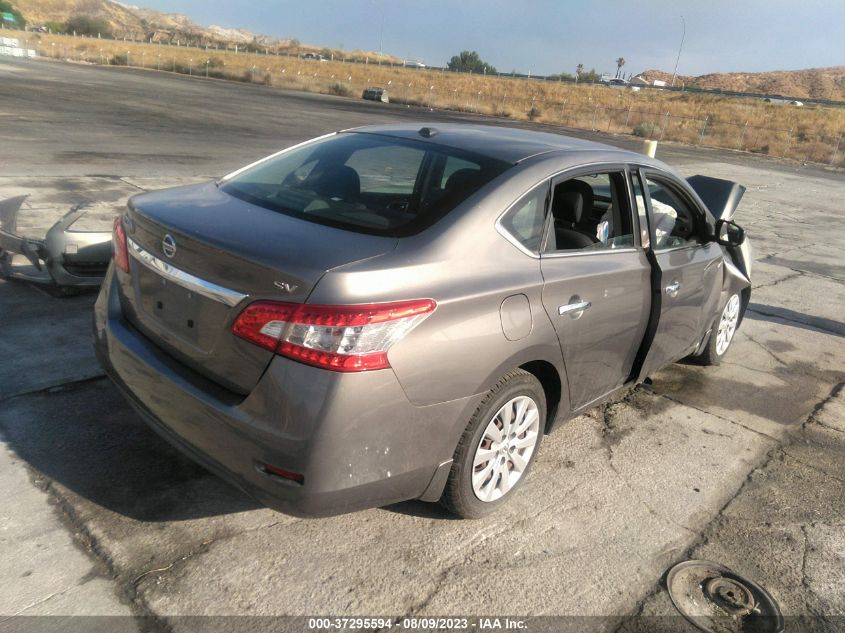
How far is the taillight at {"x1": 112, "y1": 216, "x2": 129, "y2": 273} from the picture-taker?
10.3 ft

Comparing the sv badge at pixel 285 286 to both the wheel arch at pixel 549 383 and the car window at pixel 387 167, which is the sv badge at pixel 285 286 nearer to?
the car window at pixel 387 167

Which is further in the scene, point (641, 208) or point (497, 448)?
point (641, 208)

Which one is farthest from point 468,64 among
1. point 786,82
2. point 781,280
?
point 781,280

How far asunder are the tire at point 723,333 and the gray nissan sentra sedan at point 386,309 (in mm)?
1542

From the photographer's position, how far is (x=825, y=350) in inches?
247

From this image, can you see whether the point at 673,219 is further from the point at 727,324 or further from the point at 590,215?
the point at 727,324

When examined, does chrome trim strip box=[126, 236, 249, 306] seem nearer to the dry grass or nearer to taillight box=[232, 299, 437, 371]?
taillight box=[232, 299, 437, 371]

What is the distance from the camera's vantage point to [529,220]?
3.19 meters

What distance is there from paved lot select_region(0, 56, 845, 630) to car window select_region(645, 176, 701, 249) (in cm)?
112

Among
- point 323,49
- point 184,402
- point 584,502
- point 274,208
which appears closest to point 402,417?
point 184,402

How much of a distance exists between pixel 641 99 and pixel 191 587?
69878mm

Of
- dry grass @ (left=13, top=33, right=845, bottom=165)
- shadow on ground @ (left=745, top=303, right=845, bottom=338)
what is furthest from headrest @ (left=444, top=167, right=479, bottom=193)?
dry grass @ (left=13, top=33, right=845, bottom=165)

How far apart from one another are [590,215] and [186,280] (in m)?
2.17

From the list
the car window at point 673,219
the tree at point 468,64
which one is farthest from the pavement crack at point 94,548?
the tree at point 468,64
